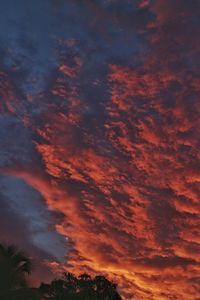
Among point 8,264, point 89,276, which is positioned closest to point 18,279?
point 8,264

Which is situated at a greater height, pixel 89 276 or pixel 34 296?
pixel 89 276

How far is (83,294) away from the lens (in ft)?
158

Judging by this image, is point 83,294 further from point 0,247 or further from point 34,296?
point 0,247

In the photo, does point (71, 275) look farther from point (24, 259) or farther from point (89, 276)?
point (24, 259)

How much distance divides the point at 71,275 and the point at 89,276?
4.73 ft

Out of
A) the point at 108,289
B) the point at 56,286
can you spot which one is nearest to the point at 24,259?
the point at 56,286

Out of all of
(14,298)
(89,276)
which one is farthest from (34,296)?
(89,276)

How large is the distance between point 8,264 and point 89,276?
293 inches

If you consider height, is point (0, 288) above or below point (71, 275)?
below

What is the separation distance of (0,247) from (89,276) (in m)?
8.81

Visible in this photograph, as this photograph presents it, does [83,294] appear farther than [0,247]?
No

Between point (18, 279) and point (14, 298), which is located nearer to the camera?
point (14, 298)

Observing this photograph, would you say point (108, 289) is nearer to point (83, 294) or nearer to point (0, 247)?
point (83, 294)

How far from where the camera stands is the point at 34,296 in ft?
157
